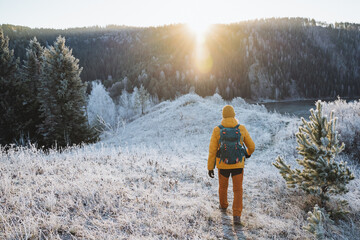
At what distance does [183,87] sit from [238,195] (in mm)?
99748

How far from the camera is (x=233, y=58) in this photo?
12712 cm

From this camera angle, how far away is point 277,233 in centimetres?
416

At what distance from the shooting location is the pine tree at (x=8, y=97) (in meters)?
20.4

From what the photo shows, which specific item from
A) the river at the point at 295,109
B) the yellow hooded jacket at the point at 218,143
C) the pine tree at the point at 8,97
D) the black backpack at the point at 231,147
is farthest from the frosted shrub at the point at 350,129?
the river at the point at 295,109

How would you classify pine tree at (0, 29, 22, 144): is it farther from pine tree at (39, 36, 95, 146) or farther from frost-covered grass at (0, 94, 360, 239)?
frost-covered grass at (0, 94, 360, 239)

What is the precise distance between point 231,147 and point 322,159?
6.67 ft

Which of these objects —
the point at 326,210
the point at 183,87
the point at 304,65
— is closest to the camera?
the point at 326,210

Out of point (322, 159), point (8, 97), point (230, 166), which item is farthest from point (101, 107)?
point (322, 159)

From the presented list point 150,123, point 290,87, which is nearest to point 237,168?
point 150,123

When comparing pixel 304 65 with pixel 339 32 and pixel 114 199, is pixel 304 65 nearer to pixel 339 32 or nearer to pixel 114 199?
pixel 339 32

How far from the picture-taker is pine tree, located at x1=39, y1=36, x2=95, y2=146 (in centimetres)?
1970

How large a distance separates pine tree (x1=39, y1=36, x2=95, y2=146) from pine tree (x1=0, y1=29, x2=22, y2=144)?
301cm

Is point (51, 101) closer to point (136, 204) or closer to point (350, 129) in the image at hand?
point (136, 204)

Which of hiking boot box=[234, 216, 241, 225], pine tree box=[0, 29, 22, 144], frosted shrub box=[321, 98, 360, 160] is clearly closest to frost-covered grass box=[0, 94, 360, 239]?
hiking boot box=[234, 216, 241, 225]
